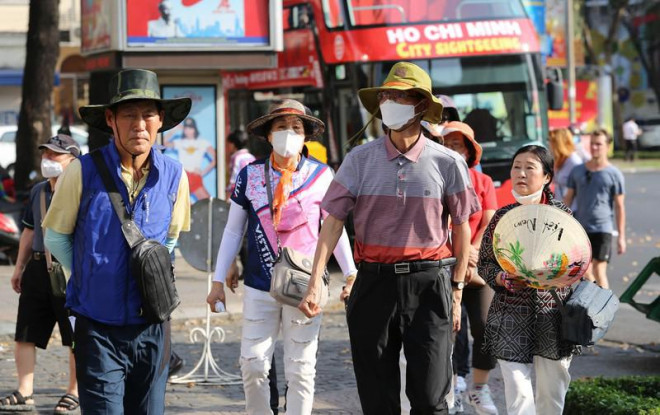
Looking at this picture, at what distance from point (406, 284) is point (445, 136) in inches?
88.4

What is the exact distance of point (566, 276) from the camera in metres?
6.04

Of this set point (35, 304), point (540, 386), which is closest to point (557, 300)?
point (540, 386)

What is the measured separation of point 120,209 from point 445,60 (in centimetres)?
1164

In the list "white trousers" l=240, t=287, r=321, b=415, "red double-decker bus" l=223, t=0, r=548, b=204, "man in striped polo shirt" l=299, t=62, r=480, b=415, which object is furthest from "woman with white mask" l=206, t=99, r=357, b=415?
"red double-decker bus" l=223, t=0, r=548, b=204

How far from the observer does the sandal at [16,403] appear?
7.73m

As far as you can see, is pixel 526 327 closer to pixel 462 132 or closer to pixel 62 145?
pixel 462 132

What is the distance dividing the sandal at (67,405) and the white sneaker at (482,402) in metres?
2.40

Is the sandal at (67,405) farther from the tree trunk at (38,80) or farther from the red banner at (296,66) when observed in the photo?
the tree trunk at (38,80)

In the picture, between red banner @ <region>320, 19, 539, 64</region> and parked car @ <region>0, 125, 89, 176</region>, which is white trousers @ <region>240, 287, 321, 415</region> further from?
parked car @ <region>0, 125, 89, 176</region>

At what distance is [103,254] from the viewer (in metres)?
4.98

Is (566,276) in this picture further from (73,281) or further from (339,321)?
(339,321)

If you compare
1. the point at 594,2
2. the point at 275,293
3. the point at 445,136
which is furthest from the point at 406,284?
the point at 594,2

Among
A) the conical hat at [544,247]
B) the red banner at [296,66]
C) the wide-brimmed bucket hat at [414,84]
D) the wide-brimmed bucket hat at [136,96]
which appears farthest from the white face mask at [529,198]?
the red banner at [296,66]

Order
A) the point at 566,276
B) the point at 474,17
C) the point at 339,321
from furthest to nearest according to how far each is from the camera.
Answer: the point at 474,17 < the point at 339,321 < the point at 566,276
